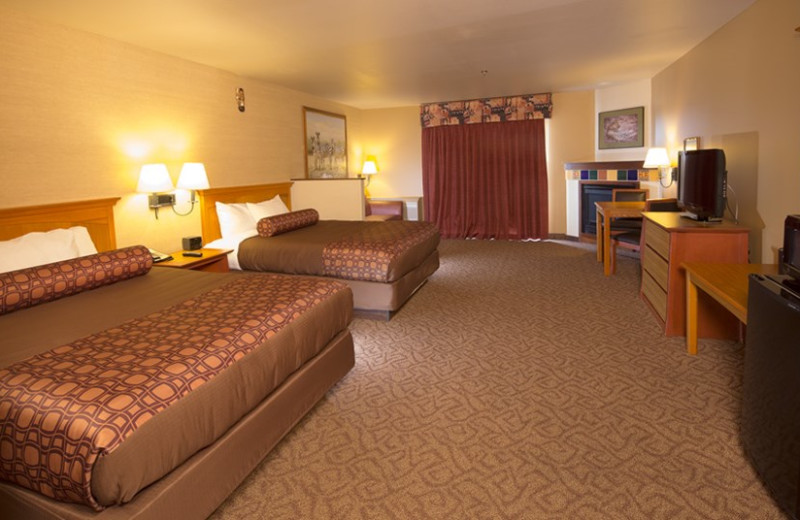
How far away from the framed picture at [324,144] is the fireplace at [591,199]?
13.0 feet

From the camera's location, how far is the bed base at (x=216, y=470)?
1.53 m

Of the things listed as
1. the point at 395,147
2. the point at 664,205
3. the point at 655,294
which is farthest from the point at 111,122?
the point at 395,147

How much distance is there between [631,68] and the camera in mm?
6066

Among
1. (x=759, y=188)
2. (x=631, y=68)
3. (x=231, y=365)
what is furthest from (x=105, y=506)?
(x=631, y=68)

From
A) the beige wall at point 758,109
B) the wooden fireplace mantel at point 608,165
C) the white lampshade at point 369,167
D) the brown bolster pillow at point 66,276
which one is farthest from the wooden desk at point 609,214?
the brown bolster pillow at point 66,276

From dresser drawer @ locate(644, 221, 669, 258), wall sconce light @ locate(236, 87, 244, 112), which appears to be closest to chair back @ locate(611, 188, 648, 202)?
dresser drawer @ locate(644, 221, 669, 258)

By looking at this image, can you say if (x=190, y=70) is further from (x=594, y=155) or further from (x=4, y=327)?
(x=594, y=155)

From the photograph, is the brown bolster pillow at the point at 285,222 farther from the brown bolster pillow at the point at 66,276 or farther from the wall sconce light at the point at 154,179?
the brown bolster pillow at the point at 66,276

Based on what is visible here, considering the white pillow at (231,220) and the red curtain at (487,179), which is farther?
the red curtain at (487,179)

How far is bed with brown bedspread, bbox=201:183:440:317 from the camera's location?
4289mm

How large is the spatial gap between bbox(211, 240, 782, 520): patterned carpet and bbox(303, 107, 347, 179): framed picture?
372 centimetres

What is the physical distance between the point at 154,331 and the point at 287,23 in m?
2.67

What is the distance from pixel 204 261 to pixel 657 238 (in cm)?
384

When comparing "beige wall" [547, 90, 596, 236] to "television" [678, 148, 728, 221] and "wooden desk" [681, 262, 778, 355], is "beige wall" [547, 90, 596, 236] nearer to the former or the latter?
"television" [678, 148, 728, 221]
